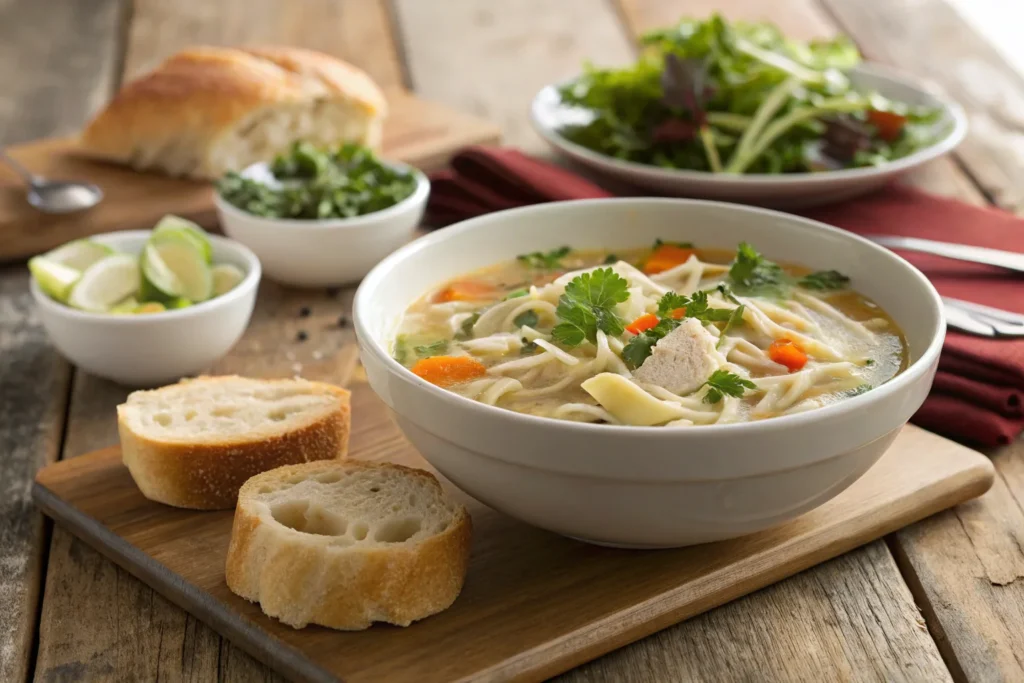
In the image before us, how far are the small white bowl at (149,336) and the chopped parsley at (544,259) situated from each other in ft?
2.91

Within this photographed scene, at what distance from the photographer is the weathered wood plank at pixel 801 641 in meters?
2.40

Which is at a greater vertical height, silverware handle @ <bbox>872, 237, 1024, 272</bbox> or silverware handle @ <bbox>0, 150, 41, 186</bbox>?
silverware handle @ <bbox>0, 150, 41, 186</bbox>

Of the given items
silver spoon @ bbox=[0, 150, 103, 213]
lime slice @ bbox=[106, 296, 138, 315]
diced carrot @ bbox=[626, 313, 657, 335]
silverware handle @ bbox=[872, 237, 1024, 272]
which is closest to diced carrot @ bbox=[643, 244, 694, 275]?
diced carrot @ bbox=[626, 313, 657, 335]

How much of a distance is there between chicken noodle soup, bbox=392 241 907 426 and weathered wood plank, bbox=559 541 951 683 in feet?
1.39

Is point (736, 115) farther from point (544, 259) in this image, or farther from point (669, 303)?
point (669, 303)

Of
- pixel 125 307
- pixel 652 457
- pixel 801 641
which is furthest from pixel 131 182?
pixel 801 641

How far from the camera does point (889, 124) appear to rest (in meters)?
4.97

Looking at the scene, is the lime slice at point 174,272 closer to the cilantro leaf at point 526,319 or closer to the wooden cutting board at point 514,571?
the wooden cutting board at point 514,571

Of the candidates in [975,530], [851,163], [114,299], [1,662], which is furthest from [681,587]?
[851,163]

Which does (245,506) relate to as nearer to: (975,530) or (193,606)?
(193,606)

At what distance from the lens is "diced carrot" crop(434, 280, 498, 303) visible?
322 cm

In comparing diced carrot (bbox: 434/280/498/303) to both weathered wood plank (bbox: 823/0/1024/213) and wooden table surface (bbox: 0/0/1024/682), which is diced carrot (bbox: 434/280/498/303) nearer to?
wooden table surface (bbox: 0/0/1024/682)

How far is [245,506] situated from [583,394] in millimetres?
762

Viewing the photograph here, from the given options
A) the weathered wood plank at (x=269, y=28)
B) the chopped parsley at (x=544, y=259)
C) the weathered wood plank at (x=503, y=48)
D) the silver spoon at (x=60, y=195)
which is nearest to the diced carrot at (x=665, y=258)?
the chopped parsley at (x=544, y=259)
